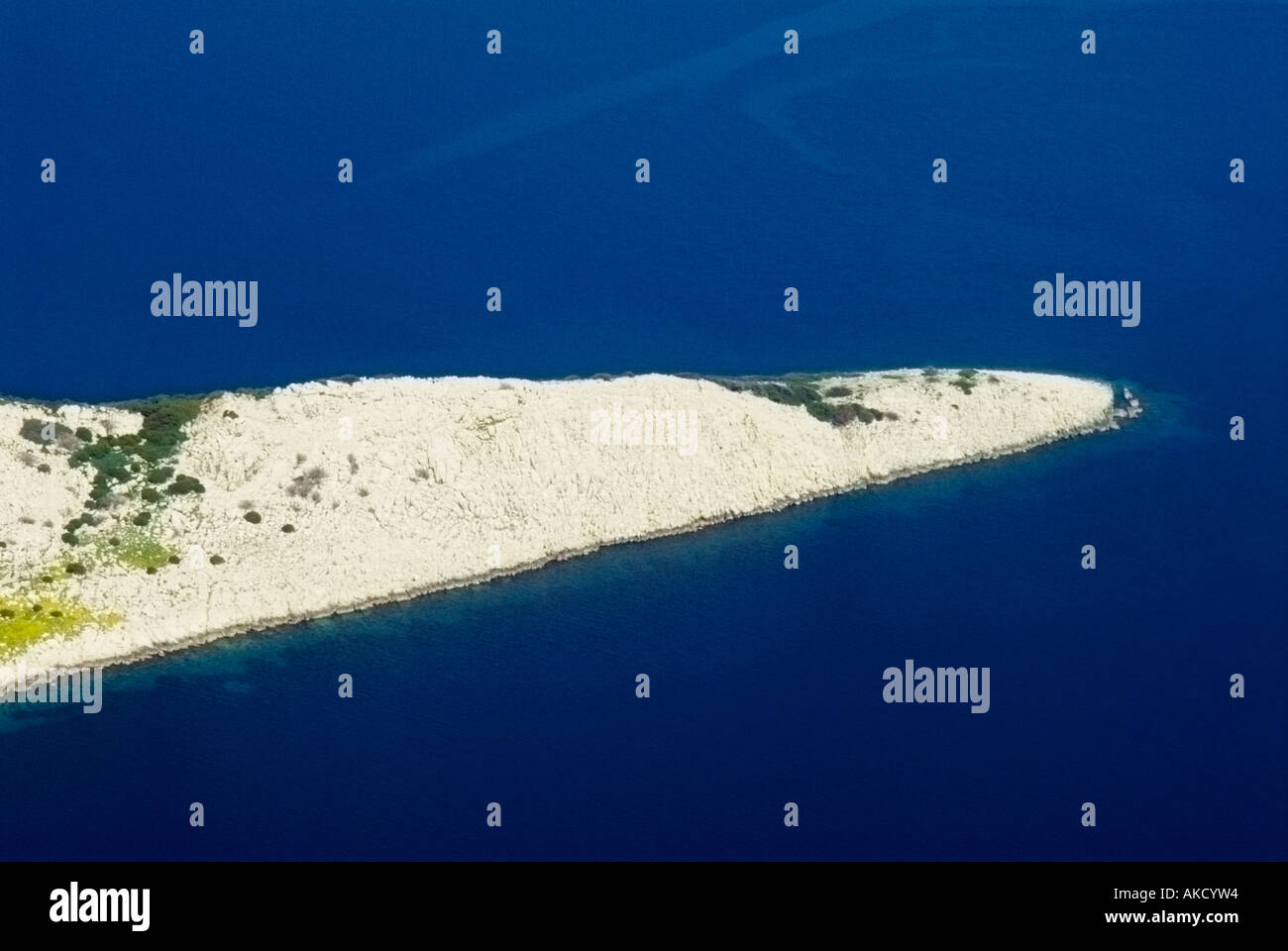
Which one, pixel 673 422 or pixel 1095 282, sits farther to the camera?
pixel 1095 282

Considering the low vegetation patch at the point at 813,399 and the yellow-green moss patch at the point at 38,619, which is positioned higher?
the low vegetation patch at the point at 813,399

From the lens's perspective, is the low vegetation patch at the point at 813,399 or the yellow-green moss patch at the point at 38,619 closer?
the yellow-green moss patch at the point at 38,619

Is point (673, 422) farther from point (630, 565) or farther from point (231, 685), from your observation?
point (231, 685)

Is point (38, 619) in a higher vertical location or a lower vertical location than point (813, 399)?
lower

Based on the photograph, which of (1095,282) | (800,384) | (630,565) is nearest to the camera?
(630,565)

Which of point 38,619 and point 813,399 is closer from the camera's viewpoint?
point 38,619

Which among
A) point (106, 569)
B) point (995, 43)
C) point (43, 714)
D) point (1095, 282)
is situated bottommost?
point (43, 714)

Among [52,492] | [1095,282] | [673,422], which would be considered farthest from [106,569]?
[1095,282]

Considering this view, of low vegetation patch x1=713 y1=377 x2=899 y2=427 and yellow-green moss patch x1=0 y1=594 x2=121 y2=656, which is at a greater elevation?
low vegetation patch x1=713 y1=377 x2=899 y2=427

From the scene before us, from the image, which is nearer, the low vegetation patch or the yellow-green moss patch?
the yellow-green moss patch

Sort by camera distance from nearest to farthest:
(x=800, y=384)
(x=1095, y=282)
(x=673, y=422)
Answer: (x=673, y=422)
(x=800, y=384)
(x=1095, y=282)

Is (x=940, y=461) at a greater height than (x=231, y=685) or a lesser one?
Answer: greater
